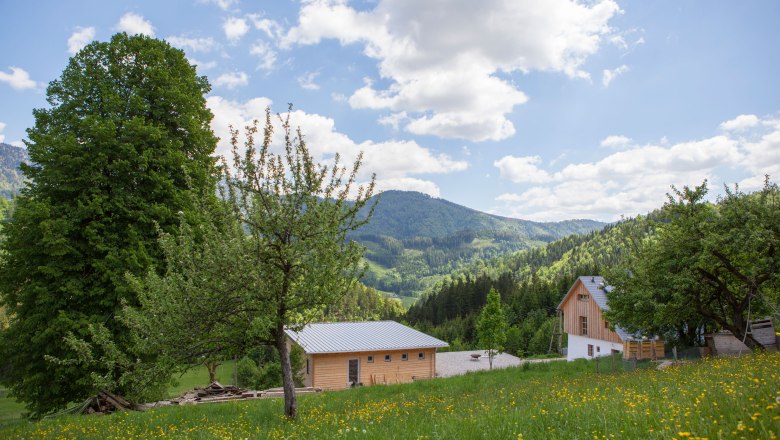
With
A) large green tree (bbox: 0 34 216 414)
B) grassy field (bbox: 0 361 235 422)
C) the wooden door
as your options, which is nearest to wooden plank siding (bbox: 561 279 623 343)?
the wooden door

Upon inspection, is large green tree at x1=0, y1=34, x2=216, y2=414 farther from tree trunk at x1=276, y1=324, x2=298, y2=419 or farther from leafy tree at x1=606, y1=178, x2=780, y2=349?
leafy tree at x1=606, y1=178, x2=780, y2=349

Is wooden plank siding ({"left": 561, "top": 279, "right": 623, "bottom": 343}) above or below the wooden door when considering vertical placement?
above

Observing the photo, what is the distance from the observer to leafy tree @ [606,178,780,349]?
1966cm

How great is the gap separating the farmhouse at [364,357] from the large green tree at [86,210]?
20225 mm

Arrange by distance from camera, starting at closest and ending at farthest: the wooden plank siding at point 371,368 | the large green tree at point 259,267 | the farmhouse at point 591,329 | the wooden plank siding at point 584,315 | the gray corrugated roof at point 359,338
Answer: the large green tree at point 259,267 → the wooden plank siding at point 371,368 → the gray corrugated roof at point 359,338 → the farmhouse at point 591,329 → the wooden plank siding at point 584,315

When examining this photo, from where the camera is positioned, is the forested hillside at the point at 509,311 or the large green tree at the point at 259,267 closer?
the large green tree at the point at 259,267

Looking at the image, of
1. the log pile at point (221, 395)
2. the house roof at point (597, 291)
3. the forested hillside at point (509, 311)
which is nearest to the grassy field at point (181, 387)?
the log pile at point (221, 395)

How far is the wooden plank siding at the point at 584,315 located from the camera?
44188 mm

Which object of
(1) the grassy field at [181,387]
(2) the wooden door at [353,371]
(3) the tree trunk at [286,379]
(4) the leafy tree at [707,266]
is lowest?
(1) the grassy field at [181,387]

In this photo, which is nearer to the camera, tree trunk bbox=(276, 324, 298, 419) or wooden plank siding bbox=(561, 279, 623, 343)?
tree trunk bbox=(276, 324, 298, 419)

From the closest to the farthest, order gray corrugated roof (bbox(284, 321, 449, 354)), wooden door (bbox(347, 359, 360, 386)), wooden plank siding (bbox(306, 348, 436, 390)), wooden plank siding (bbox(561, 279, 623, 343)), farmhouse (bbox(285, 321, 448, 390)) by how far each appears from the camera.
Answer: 1. wooden plank siding (bbox(306, 348, 436, 390))
2. farmhouse (bbox(285, 321, 448, 390))
3. gray corrugated roof (bbox(284, 321, 449, 354))
4. wooden door (bbox(347, 359, 360, 386))
5. wooden plank siding (bbox(561, 279, 623, 343))

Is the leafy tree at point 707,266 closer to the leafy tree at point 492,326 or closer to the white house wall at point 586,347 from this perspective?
the white house wall at point 586,347

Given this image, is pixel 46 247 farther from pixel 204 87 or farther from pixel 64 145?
pixel 204 87

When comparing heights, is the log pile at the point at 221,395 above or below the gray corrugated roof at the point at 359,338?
below
